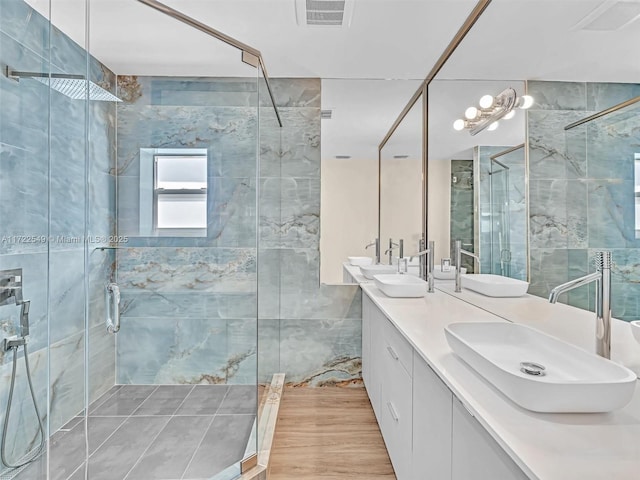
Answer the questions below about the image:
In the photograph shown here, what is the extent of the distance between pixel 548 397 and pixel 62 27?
2.20 m

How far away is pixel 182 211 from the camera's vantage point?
6.23 feet

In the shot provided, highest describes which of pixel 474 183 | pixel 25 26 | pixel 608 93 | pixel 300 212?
pixel 25 26

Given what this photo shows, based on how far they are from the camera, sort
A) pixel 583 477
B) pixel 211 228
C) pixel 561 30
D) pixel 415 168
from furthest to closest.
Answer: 1. pixel 415 168
2. pixel 211 228
3. pixel 561 30
4. pixel 583 477

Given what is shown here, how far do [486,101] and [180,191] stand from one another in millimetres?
1671

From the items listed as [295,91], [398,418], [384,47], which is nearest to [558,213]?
[398,418]

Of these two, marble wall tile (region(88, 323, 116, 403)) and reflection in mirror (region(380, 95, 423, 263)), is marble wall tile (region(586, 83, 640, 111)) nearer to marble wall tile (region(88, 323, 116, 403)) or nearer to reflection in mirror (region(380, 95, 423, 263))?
reflection in mirror (region(380, 95, 423, 263))

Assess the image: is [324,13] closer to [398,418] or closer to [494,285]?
[494,285]

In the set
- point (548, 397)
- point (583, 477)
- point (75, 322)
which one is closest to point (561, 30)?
point (548, 397)

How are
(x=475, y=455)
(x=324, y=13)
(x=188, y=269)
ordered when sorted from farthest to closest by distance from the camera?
(x=324, y=13) < (x=188, y=269) < (x=475, y=455)

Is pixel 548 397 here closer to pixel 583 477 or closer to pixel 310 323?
pixel 583 477

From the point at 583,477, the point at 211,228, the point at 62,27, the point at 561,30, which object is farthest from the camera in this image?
the point at 211,228

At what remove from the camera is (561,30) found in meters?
1.35

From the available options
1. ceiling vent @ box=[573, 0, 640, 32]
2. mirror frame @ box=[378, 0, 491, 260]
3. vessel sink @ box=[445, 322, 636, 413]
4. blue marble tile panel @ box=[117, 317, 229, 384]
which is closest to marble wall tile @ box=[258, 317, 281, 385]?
blue marble tile panel @ box=[117, 317, 229, 384]

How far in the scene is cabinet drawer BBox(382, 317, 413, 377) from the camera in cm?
155
